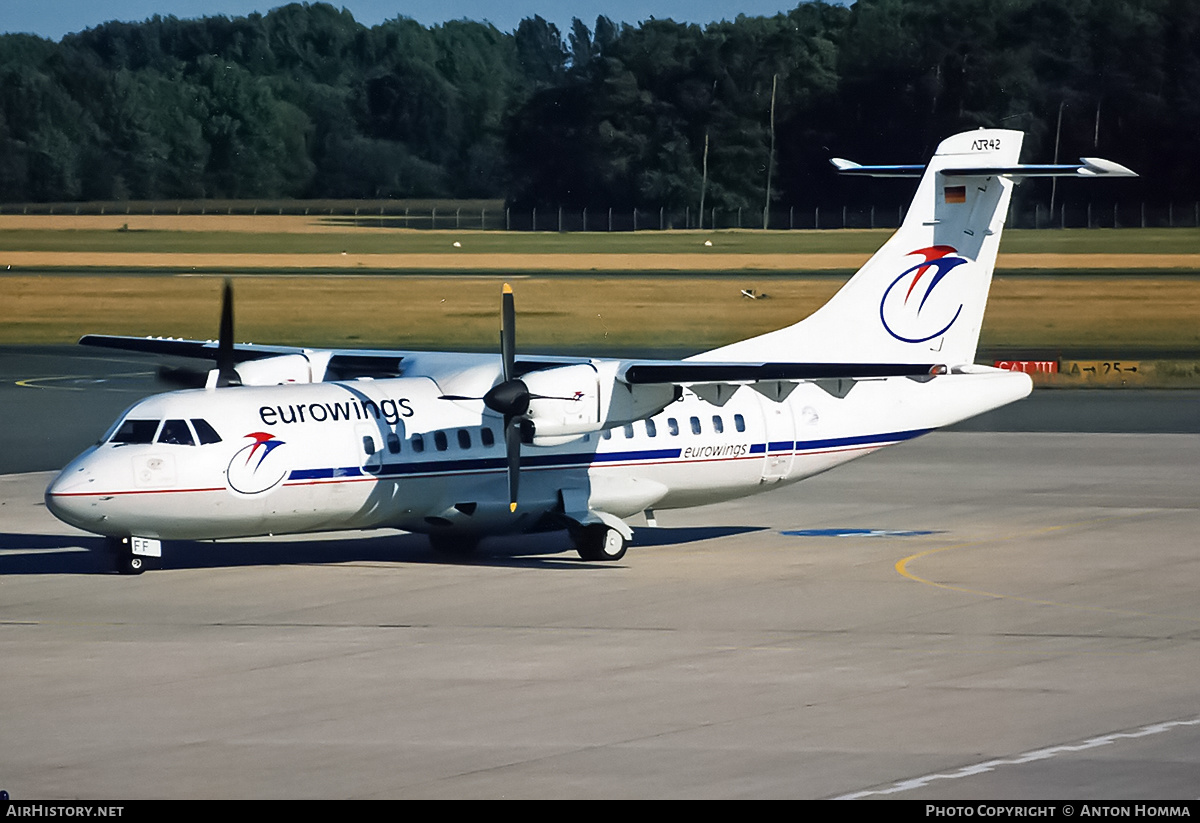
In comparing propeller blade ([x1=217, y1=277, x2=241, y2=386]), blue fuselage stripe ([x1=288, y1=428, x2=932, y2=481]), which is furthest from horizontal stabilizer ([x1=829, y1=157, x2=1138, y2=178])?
propeller blade ([x1=217, y1=277, x2=241, y2=386])

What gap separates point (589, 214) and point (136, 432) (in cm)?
7541

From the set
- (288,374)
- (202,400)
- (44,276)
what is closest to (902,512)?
(288,374)

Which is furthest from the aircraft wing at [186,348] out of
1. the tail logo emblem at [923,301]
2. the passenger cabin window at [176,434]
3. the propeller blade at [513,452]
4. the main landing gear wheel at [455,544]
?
the tail logo emblem at [923,301]

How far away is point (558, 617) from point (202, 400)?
19.7 ft

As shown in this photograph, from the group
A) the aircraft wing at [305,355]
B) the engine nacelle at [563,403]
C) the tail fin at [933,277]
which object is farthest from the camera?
the tail fin at [933,277]

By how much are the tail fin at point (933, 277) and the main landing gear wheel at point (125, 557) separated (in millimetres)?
10160

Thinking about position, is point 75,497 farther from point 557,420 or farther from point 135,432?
point 557,420

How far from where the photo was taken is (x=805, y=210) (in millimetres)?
92500

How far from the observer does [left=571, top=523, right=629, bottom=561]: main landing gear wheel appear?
25562mm

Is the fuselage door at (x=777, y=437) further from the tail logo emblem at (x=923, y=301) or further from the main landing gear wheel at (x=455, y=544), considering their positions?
the main landing gear wheel at (x=455, y=544)

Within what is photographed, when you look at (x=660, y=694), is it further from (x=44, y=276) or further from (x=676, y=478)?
(x=44, y=276)

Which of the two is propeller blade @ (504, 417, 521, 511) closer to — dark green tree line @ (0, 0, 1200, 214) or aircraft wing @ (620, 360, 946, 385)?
aircraft wing @ (620, 360, 946, 385)

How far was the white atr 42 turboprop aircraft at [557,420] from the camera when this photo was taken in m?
23.5

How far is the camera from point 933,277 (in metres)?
28.8
